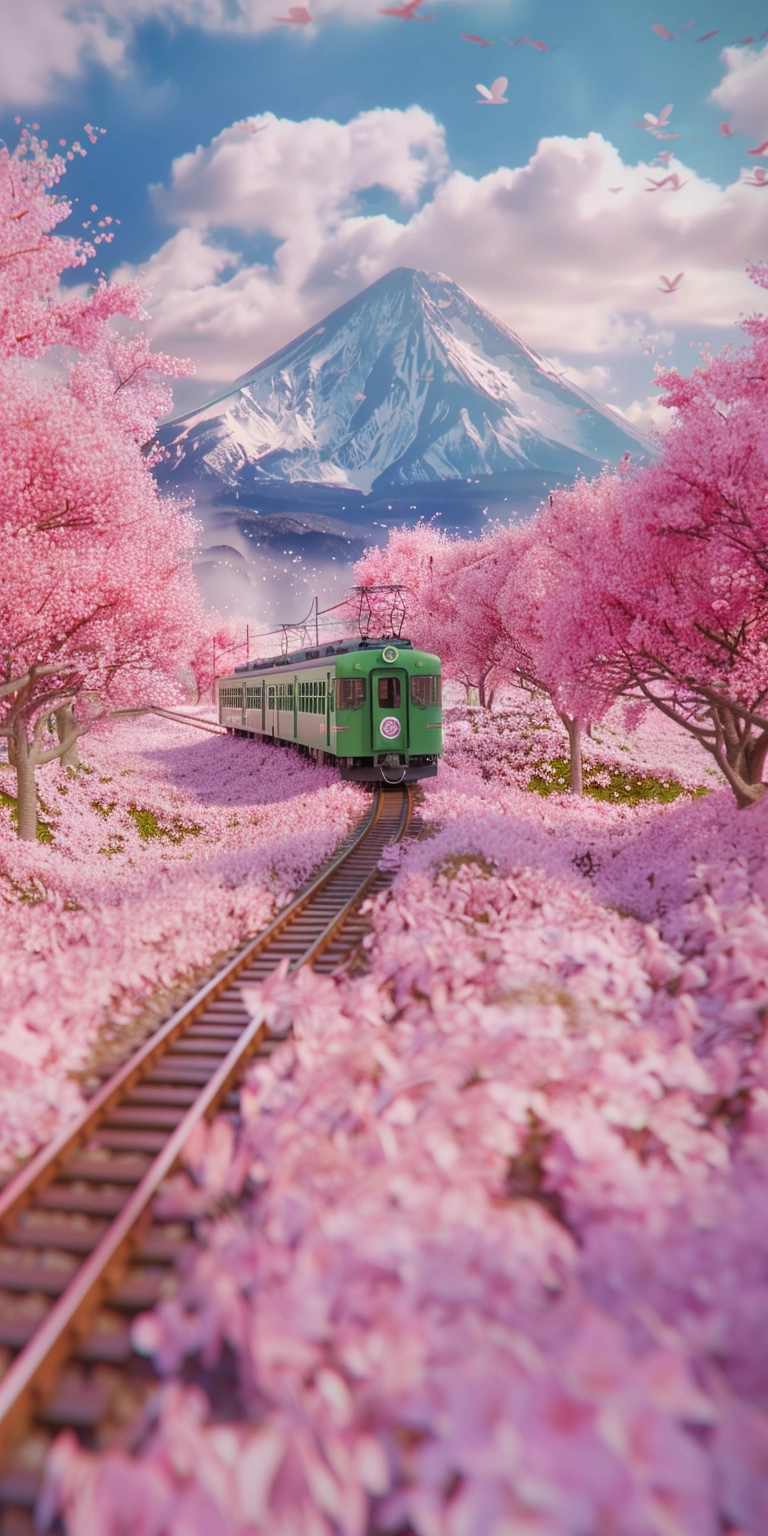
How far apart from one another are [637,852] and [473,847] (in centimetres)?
275

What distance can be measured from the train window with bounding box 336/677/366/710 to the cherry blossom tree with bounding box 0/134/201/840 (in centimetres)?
427

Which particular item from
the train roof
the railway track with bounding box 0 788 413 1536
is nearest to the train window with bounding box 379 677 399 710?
the train roof

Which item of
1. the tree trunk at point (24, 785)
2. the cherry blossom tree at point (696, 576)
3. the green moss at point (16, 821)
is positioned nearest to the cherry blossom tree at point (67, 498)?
the tree trunk at point (24, 785)

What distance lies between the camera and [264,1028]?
6.66 metres

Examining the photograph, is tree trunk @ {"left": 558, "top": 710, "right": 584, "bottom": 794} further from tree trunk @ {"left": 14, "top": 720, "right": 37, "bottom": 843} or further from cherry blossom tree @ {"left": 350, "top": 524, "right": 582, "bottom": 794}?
tree trunk @ {"left": 14, "top": 720, "right": 37, "bottom": 843}

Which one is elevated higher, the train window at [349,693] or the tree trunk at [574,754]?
the train window at [349,693]

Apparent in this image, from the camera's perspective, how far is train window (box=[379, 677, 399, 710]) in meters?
21.7

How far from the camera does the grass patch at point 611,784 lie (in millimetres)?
26500

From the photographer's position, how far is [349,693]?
21.4 m

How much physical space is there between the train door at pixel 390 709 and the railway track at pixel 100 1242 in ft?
47.5

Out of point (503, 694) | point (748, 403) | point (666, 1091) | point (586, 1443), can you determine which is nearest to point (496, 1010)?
point (666, 1091)

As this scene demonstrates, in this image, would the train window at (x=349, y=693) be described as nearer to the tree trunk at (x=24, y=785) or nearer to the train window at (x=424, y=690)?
the train window at (x=424, y=690)

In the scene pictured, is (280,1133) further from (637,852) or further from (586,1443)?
(637,852)

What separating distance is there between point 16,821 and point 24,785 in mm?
2465
